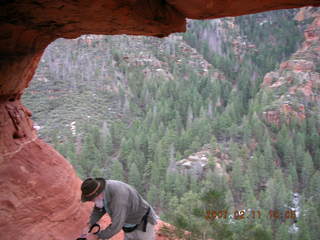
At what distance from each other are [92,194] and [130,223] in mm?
658

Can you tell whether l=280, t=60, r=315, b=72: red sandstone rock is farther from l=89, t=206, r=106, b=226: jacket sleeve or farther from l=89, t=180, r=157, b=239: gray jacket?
l=89, t=206, r=106, b=226: jacket sleeve

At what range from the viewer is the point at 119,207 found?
120 inches

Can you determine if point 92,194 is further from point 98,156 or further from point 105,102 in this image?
point 105,102

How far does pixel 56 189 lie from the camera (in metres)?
4.98

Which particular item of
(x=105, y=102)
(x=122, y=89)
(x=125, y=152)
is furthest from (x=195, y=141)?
(x=122, y=89)

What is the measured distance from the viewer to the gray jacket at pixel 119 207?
3.02m

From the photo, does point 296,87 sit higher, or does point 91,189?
point 91,189

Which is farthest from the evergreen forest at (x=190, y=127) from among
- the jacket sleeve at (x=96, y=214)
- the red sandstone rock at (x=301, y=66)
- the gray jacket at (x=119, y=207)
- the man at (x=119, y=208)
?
the jacket sleeve at (x=96, y=214)

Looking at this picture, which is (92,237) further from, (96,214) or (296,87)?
(296,87)

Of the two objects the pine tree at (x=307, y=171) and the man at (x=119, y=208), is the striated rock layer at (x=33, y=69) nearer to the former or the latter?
the man at (x=119, y=208)

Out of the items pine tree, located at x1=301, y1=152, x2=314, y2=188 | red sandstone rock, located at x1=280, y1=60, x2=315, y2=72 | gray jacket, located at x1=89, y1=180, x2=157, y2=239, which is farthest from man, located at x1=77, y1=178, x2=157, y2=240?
red sandstone rock, located at x1=280, y1=60, x2=315, y2=72

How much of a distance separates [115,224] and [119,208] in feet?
0.48

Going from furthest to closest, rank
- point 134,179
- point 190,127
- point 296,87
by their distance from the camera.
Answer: point 296,87 → point 190,127 → point 134,179

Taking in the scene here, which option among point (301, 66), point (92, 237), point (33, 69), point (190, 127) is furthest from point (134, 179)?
point (301, 66)
